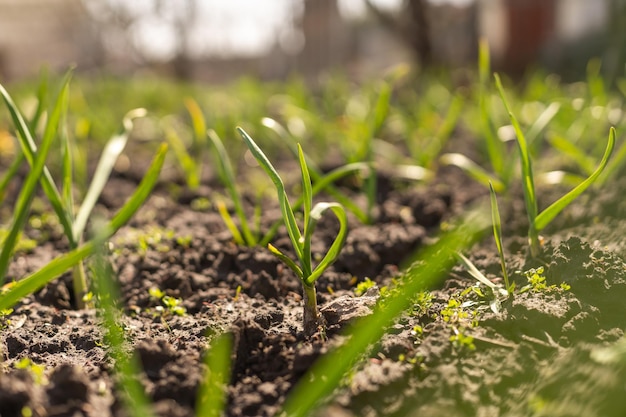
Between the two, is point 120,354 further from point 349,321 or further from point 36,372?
point 349,321

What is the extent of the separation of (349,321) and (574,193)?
540mm

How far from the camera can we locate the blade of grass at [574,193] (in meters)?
1.19

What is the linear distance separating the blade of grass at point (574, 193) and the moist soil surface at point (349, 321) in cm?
9

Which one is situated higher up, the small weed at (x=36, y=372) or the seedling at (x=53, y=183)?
the seedling at (x=53, y=183)

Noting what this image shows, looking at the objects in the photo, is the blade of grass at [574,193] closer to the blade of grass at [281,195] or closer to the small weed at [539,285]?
the small weed at [539,285]

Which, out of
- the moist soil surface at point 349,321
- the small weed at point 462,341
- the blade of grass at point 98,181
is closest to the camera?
the moist soil surface at point 349,321

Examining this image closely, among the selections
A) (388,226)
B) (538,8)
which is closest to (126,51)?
(538,8)

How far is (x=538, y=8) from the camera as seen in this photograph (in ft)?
31.5

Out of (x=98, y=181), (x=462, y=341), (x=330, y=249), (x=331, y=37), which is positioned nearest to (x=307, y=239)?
(x=330, y=249)

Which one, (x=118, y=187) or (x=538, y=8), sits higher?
(x=538, y=8)

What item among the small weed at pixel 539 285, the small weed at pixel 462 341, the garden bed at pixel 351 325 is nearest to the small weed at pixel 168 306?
the garden bed at pixel 351 325

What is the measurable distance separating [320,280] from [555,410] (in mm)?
810

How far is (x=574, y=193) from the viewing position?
4.03ft

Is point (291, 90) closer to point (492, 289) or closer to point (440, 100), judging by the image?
point (440, 100)
